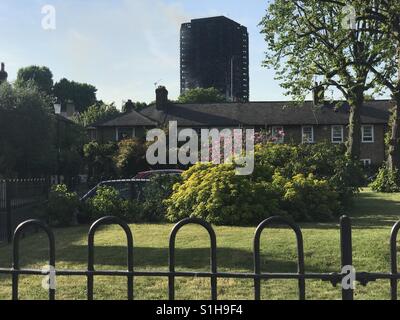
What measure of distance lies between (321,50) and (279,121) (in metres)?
21.3

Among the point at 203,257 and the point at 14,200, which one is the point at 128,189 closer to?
the point at 14,200

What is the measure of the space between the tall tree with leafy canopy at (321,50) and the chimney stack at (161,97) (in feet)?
74.1

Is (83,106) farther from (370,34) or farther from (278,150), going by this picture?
(278,150)

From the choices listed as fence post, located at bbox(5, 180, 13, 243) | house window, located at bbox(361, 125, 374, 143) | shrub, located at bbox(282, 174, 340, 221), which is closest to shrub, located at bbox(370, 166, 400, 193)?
shrub, located at bbox(282, 174, 340, 221)

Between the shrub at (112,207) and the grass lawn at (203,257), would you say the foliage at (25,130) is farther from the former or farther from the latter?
the grass lawn at (203,257)

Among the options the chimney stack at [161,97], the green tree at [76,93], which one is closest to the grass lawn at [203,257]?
the chimney stack at [161,97]

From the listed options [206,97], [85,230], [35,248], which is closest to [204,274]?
[35,248]

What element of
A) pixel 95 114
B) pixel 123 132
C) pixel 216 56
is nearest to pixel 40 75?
pixel 95 114

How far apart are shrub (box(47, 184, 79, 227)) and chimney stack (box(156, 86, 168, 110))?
37137 millimetres

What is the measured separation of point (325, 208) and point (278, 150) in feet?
14.2

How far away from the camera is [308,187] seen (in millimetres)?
13734

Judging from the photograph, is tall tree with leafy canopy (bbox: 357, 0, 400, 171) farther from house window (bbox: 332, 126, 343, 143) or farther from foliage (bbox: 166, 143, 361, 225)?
house window (bbox: 332, 126, 343, 143)

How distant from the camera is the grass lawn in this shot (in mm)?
6688

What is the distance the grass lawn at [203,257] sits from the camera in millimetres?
6688
